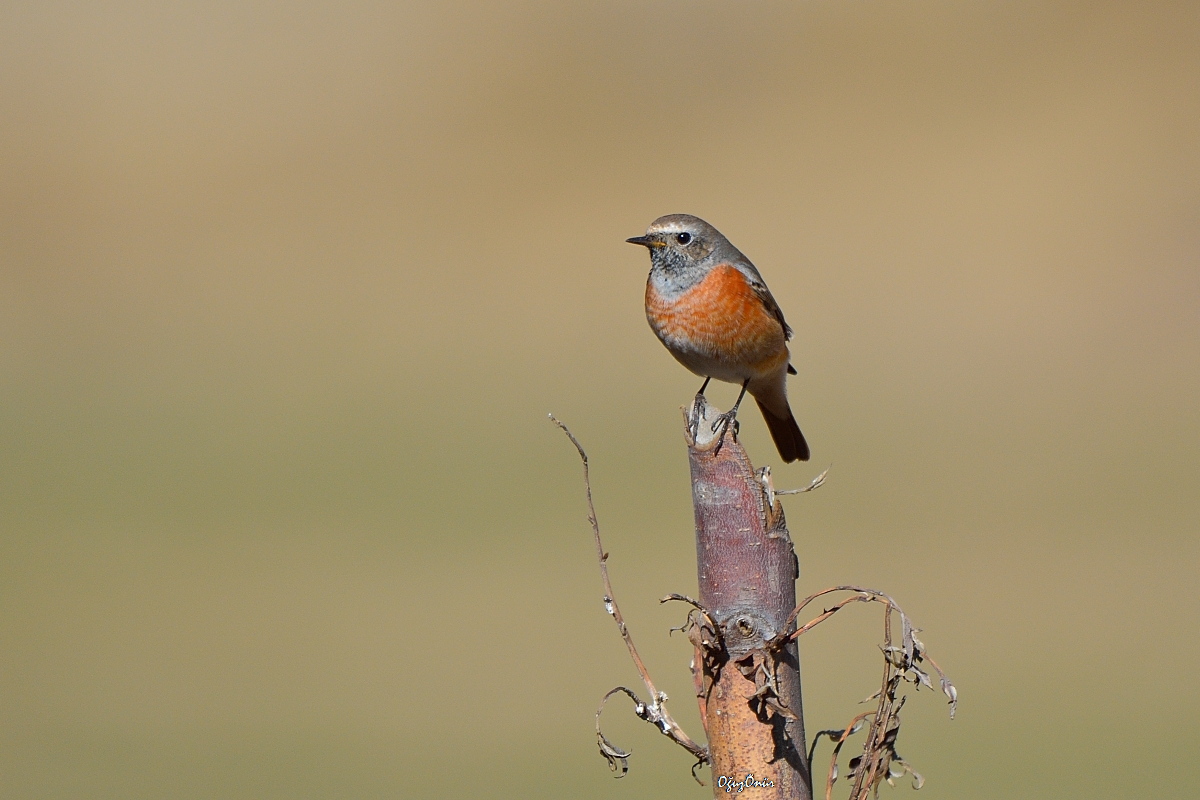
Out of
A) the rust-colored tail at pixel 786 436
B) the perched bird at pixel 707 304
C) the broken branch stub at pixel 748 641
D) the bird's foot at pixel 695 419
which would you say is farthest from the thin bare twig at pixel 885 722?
the rust-colored tail at pixel 786 436

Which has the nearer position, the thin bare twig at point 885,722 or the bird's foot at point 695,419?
the thin bare twig at point 885,722

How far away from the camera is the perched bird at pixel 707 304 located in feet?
18.7

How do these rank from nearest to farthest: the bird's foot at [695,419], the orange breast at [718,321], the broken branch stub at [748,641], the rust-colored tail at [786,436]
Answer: the broken branch stub at [748,641]
the bird's foot at [695,419]
the orange breast at [718,321]
the rust-colored tail at [786,436]

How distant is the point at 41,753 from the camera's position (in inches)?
526

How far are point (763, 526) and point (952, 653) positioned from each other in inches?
518

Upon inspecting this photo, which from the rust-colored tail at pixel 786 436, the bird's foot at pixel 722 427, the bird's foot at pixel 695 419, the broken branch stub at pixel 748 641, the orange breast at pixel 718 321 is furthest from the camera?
the rust-colored tail at pixel 786 436

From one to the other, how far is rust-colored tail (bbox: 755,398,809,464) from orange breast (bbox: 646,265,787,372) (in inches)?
31.3

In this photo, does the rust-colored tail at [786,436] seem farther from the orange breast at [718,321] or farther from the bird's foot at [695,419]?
the bird's foot at [695,419]

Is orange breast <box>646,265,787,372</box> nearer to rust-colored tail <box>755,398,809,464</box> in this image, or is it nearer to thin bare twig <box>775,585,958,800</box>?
rust-colored tail <box>755,398,809,464</box>

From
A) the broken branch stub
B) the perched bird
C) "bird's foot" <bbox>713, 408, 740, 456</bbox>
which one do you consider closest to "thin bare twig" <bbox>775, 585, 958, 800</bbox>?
the broken branch stub

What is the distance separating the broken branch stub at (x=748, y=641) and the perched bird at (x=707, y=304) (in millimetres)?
2797

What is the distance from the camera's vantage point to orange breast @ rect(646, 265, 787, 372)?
18.6 ft

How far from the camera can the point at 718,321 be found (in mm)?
5664

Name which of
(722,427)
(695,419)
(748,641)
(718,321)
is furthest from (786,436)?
(748,641)
